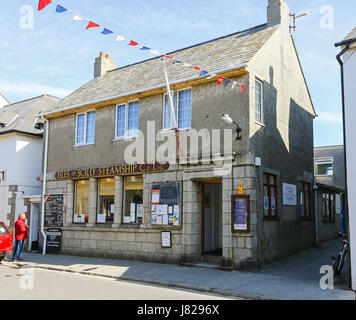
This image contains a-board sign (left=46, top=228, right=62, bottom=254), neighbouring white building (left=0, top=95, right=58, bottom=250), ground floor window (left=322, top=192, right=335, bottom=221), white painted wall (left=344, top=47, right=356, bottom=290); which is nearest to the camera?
white painted wall (left=344, top=47, right=356, bottom=290)

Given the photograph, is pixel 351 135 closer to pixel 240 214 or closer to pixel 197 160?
pixel 240 214

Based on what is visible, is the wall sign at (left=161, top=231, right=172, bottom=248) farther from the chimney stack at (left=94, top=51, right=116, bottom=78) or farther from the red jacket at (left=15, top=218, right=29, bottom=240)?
the chimney stack at (left=94, top=51, right=116, bottom=78)

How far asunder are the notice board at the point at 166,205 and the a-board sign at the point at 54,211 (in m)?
5.18

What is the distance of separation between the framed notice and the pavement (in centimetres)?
128

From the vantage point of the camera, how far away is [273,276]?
35.2 feet

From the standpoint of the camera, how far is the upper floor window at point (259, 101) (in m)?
12.9

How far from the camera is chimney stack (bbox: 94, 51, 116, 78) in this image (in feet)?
66.5

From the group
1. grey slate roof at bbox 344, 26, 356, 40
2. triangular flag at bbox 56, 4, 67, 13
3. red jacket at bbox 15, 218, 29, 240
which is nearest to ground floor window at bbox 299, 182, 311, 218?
grey slate roof at bbox 344, 26, 356, 40

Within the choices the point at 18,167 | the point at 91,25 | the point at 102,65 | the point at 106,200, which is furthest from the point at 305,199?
the point at 18,167

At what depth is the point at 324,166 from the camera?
3175 cm

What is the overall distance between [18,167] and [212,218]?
1024cm
